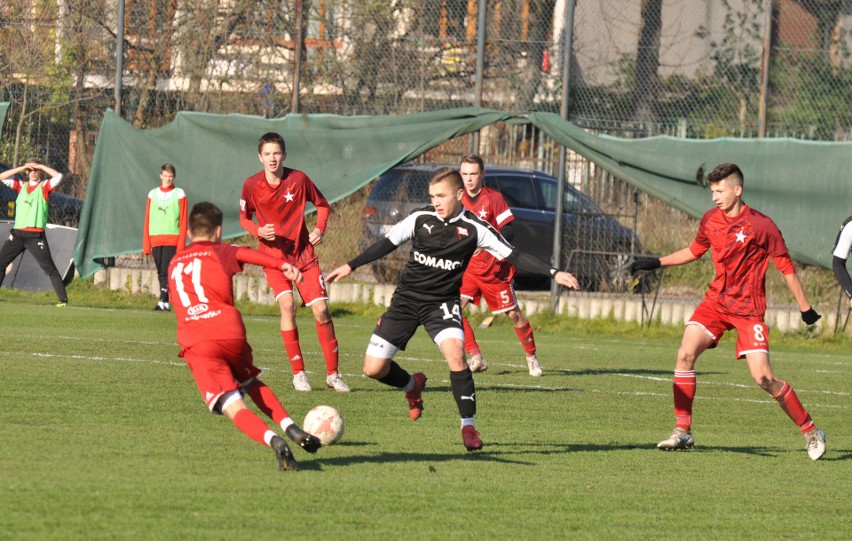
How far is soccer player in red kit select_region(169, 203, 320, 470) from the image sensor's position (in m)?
7.07

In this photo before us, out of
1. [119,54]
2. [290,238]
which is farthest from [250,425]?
[119,54]

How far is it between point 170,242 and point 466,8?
5181 millimetres

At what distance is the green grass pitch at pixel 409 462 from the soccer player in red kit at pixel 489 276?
0.96 feet

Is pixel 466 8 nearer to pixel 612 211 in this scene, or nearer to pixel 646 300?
pixel 612 211

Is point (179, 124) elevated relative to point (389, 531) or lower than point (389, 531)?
elevated

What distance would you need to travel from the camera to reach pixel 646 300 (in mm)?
18531

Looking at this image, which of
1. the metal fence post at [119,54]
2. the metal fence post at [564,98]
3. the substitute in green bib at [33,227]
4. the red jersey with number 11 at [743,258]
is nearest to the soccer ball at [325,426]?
the red jersey with number 11 at [743,258]

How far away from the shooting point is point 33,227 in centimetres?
1816

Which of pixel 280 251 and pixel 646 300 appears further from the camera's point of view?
pixel 646 300

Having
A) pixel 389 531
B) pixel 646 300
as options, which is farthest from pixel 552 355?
pixel 389 531

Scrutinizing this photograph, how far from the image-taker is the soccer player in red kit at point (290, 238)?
36.2 feet

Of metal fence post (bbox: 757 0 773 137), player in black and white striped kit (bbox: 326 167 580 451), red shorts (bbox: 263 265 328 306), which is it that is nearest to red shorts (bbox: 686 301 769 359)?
player in black and white striped kit (bbox: 326 167 580 451)

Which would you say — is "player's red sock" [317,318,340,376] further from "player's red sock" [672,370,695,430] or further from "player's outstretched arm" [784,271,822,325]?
"player's outstretched arm" [784,271,822,325]

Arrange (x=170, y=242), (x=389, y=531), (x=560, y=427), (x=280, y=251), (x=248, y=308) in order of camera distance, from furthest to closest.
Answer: (x=248, y=308) → (x=170, y=242) → (x=280, y=251) → (x=560, y=427) → (x=389, y=531)
